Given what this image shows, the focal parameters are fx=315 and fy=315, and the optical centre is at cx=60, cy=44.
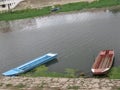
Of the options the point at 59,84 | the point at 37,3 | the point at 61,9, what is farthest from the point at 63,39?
the point at 37,3

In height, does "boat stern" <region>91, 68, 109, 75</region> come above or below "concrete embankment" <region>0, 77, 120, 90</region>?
below

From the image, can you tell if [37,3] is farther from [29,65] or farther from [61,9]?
[29,65]

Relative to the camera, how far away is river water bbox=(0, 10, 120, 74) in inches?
1293

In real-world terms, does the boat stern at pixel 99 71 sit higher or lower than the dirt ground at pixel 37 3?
higher

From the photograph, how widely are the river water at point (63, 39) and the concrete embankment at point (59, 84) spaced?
663cm

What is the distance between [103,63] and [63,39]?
15165 mm

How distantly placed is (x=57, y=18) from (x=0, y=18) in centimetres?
1465

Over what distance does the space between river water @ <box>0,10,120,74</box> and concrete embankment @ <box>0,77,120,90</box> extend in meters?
6.63

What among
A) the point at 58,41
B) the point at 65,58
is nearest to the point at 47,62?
the point at 65,58

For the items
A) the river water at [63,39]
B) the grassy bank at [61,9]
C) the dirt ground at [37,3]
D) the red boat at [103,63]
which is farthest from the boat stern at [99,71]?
the dirt ground at [37,3]

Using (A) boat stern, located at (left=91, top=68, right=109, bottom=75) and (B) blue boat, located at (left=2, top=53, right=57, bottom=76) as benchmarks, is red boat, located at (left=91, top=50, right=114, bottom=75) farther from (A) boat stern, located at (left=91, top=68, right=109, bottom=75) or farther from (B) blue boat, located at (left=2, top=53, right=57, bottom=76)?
(B) blue boat, located at (left=2, top=53, right=57, bottom=76)

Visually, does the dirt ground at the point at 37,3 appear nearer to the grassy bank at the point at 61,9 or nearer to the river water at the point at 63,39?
the grassy bank at the point at 61,9

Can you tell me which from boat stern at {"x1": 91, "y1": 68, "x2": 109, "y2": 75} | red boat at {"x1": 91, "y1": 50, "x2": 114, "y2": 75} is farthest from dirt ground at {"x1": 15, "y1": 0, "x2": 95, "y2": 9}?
boat stern at {"x1": 91, "y1": 68, "x2": 109, "y2": 75}

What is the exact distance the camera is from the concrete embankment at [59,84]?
19792 mm
